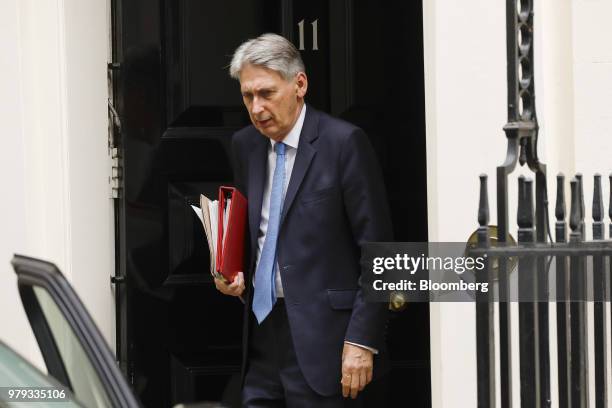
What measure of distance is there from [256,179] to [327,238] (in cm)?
34

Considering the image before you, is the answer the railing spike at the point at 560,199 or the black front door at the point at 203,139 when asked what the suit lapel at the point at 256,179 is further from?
the railing spike at the point at 560,199

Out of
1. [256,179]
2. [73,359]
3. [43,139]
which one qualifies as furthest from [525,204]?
[43,139]

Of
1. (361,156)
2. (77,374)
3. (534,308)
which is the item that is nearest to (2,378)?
(77,374)

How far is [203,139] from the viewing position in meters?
5.81

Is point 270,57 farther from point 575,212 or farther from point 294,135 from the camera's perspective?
point 575,212

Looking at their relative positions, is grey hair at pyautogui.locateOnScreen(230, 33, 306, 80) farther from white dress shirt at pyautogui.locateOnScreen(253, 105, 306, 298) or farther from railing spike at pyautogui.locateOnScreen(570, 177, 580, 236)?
railing spike at pyautogui.locateOnScreen(570, 177, 580, 236)

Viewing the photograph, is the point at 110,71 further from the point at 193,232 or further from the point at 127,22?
the point at 193,232

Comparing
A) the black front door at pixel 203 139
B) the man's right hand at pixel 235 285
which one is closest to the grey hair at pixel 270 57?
the man's right hand at pixel 235 285

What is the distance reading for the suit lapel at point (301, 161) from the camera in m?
4.69

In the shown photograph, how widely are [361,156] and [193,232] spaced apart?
4.35 feet

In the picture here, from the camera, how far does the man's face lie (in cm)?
466

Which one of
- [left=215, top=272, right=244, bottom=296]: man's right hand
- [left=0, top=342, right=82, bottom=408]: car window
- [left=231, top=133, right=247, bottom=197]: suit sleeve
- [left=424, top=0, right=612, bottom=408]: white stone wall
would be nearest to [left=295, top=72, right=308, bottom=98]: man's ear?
[left=231, top=133, right=247, bottom=197]: suit sleeve

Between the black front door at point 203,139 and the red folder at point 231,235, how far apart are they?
3.57 feet

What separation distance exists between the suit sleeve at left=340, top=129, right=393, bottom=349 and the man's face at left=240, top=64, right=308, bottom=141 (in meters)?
0.24
